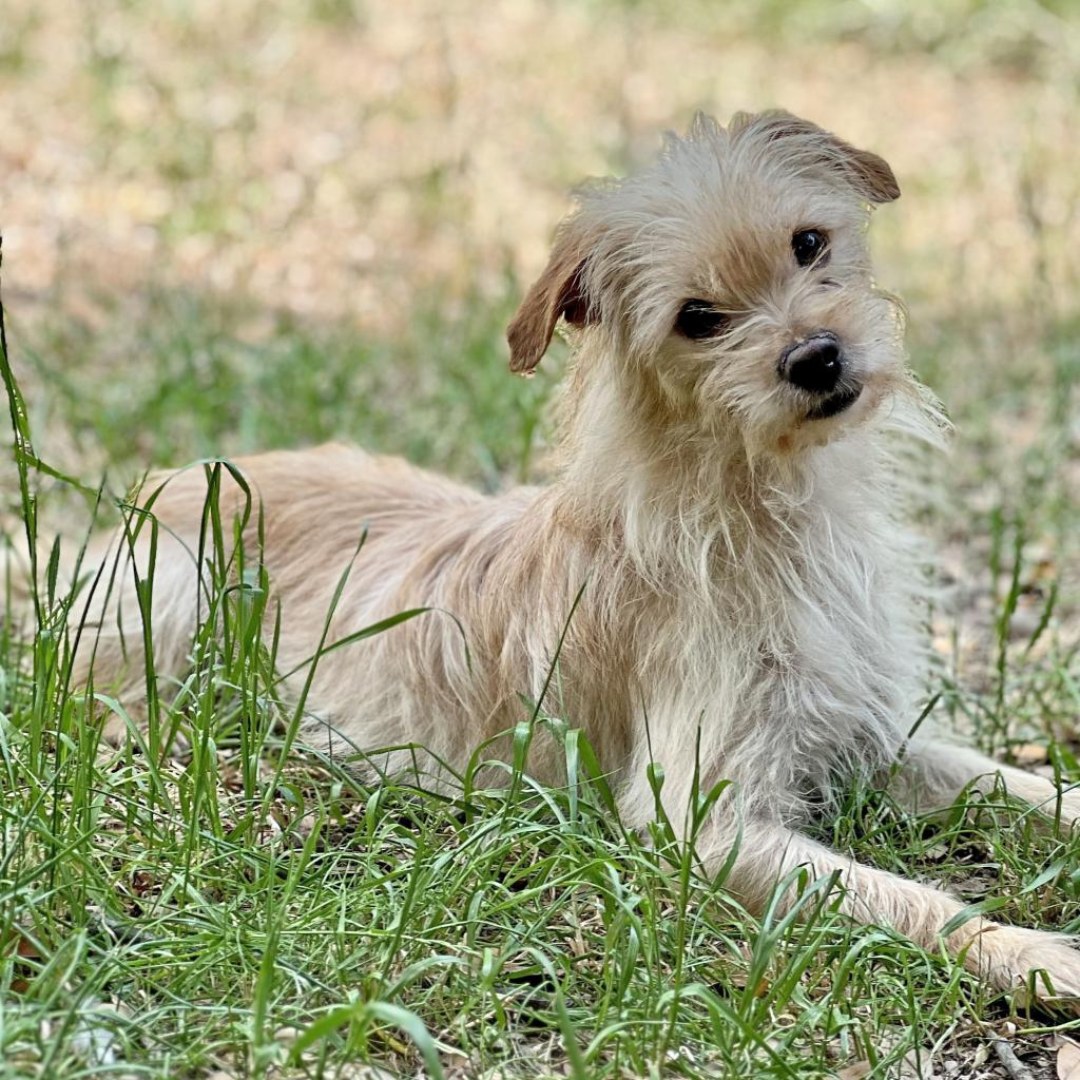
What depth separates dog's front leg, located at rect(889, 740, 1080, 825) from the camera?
3.75 meters

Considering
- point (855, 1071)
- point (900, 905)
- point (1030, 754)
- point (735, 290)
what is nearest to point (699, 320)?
point (735, 290)

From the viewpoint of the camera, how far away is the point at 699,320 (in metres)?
3.39

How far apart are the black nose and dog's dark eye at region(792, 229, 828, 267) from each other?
28 cm

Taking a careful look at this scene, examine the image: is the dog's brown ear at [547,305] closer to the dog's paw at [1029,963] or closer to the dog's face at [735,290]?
the dog's face at [735,290]

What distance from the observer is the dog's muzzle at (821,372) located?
321 cm

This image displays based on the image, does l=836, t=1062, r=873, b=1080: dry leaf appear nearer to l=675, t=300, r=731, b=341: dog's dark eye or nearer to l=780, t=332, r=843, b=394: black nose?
l=780, t=332, r=843, b=394: black nose

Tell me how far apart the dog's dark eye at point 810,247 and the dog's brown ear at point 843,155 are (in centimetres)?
28

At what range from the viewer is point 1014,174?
9562 mm

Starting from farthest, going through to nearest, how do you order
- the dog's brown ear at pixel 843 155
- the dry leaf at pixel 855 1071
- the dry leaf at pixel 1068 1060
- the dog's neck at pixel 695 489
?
the dog's brown ear at pixel 843 155
the dog's neck at pixel 695 489
the dry leaf at pixel 1068 1060
the dry leaf at pixel 855 1071

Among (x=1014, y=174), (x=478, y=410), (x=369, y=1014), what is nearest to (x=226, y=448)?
(x=478, y=410)

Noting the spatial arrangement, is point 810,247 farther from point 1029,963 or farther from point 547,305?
point 1029,963

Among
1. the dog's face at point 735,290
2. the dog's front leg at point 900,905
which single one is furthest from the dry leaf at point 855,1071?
the dog's face at point 735,290

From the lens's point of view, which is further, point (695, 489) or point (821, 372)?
point (695, 489)

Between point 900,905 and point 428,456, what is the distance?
337 centimetres
